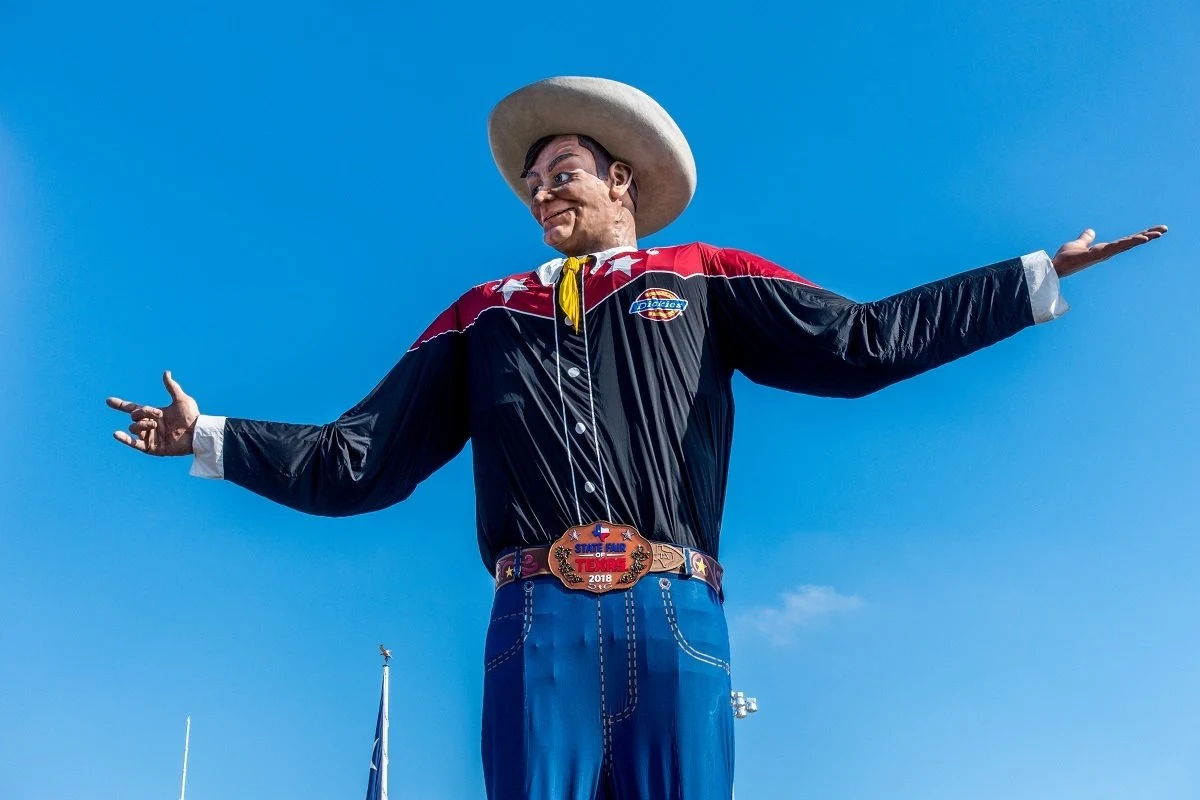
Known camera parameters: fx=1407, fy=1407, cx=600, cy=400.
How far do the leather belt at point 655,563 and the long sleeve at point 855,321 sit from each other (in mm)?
965

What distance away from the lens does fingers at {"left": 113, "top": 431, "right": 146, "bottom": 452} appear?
549 cm

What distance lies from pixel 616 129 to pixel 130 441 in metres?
2.49

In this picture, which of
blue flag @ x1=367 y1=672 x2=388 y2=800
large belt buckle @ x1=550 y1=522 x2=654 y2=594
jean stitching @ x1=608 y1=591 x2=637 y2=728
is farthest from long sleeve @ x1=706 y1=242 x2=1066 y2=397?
blue flag @ x1=367 y1=672 x2=388 y2=800

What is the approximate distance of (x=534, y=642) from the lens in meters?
5.03

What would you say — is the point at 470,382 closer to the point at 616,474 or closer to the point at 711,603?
→ the point at 616,474

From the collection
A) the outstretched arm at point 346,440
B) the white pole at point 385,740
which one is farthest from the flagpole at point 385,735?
the outstretched arm at point 346,440

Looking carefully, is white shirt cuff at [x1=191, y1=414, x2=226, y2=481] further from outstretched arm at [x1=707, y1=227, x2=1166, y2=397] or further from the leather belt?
outstretched arm at [x1=707, y1=227, x2=1166, y2=397]

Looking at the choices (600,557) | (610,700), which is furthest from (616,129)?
(610,700)

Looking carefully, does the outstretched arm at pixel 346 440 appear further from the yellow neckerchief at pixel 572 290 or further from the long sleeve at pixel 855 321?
the long sleeve at pixel 855 321

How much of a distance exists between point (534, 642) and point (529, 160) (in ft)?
8.05

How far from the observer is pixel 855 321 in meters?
5.67

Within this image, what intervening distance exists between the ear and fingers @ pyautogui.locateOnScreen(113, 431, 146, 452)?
227cm

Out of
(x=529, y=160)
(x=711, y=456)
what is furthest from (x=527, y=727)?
(x=529, y=160)

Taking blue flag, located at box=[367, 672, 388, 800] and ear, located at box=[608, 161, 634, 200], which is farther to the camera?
blue flag, located at box=[367, 672, 388, 800]
